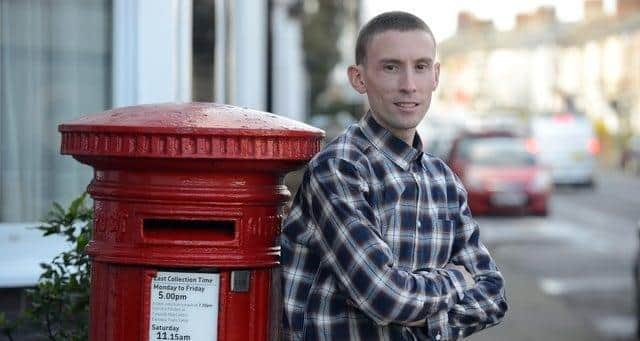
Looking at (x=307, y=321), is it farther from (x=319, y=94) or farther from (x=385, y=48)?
(x=319, y=94)

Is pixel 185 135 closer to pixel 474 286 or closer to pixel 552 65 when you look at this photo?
pixel 474 286

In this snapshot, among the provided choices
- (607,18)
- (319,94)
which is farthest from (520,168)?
(607,18)

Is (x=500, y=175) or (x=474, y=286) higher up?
(x=474, y=286)

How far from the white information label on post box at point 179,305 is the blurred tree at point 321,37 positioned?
3148 centimetres

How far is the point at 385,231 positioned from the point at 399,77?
1.33 feet

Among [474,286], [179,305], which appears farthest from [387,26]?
[179,305]

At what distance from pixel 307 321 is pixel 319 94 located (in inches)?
1646

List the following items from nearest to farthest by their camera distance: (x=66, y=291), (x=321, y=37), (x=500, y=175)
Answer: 1. (x=66, y=291)
2. (x=500, y=175)
3. (x=321, y=37)

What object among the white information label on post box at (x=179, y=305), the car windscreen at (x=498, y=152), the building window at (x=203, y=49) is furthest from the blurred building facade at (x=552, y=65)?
the white information label on post box at (x=179, y=305)

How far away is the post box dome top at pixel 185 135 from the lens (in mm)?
3145

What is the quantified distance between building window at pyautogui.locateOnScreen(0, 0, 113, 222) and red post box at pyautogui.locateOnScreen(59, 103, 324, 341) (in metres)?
3.30

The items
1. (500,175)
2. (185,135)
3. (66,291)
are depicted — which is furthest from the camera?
(500,175)

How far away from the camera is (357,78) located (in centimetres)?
328

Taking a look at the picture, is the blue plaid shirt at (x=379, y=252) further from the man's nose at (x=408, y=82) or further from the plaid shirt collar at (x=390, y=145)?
the man's nose at (x=408, y=82)
